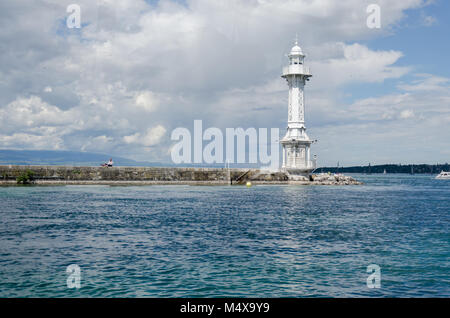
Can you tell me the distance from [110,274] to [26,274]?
2857 mm

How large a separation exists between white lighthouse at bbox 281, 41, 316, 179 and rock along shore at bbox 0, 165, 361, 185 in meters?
3.60

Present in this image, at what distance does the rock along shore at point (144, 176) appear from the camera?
6581 cm

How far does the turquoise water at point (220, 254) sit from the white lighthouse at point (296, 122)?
4322 centimetres

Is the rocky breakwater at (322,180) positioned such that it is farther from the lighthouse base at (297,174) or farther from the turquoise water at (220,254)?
the turquoise water at (220,254)

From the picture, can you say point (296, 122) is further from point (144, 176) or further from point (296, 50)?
point (144, 176)

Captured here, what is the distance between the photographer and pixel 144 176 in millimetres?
75312

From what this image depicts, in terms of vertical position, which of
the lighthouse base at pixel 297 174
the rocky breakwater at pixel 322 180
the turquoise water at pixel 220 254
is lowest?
the turquoise water at pixel 220 254

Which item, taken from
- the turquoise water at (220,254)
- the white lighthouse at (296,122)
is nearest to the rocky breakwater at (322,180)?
the white lighthouse at (296,122)

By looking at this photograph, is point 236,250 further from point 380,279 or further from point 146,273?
point 380,279

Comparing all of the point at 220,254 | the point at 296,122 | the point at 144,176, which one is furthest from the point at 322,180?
the point at 220,254

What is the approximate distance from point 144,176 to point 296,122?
92.9 ft

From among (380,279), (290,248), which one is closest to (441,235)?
(290,248)

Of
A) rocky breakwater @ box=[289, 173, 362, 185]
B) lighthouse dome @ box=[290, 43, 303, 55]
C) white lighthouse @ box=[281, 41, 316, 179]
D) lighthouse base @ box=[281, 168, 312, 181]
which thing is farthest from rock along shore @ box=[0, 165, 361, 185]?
lighthouse dome @ box=[290, 43, 303, 55]

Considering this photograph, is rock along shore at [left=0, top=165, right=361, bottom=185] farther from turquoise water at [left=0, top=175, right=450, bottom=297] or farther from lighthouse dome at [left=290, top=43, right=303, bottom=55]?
turquoise water at [left=0, top=175, right=450, bottom=297]
